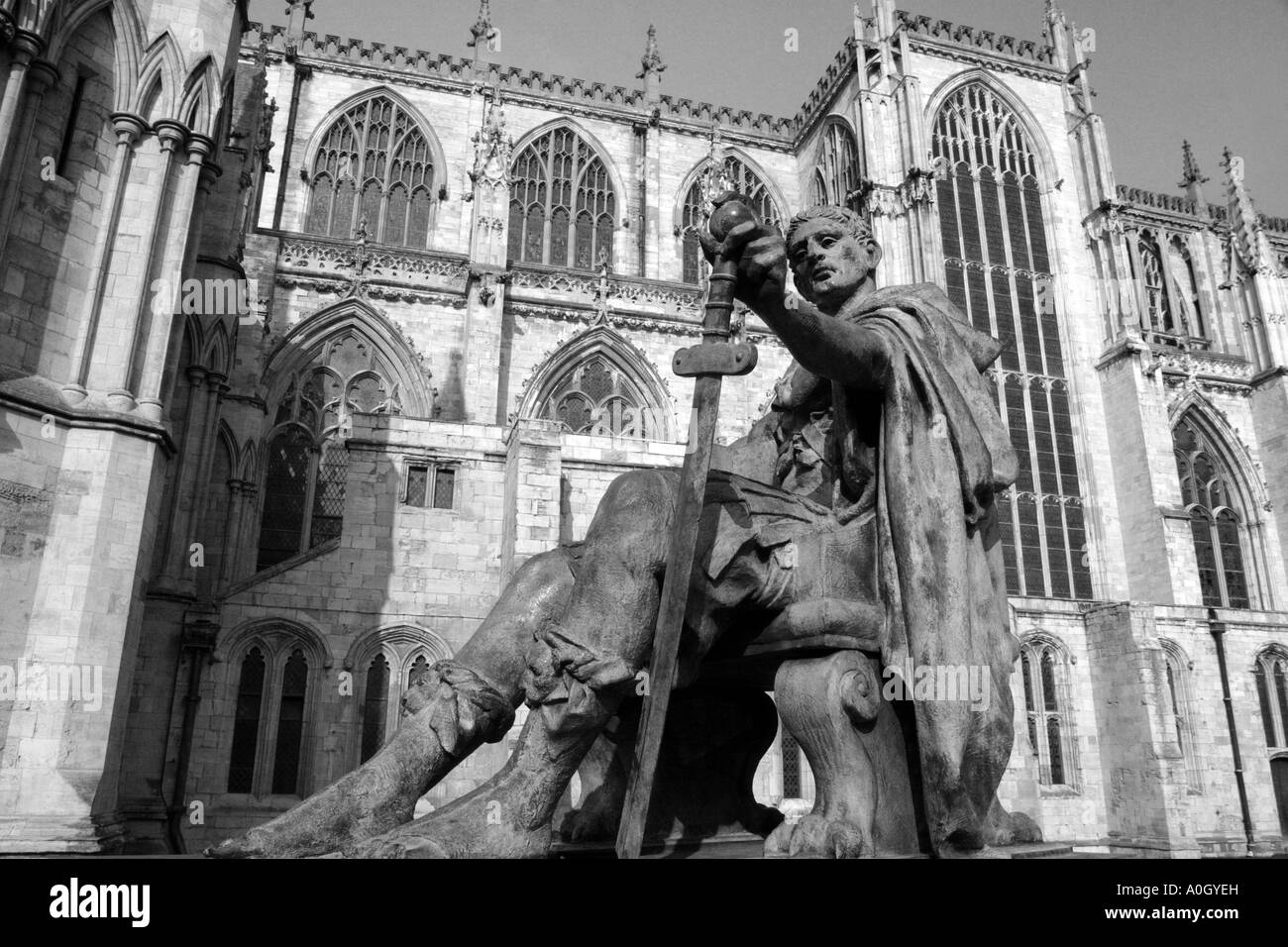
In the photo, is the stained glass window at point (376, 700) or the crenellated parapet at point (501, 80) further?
the crenellated parapet at point (501, 80)

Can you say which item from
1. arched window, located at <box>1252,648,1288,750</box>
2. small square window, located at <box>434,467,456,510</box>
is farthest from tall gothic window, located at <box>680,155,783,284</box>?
arched window, located at <box>1252,648,1288,750</box>

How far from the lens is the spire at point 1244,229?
94.4 ft

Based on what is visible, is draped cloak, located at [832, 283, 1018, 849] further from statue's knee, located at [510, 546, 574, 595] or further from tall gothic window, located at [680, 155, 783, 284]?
tall gothic window, located at [680, 155, 783, 284]

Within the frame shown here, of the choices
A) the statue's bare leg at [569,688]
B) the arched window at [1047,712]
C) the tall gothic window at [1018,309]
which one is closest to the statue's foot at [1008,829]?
the statue's bare leg at [569,688]

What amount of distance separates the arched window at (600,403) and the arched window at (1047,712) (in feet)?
36.0

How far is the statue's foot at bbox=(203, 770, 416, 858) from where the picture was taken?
7.02 feet

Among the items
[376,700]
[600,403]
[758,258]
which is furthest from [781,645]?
[600,403]

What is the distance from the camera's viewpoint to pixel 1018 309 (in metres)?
27.4

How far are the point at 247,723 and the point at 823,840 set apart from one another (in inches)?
551

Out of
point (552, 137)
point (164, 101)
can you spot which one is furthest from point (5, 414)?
point (552, 137)

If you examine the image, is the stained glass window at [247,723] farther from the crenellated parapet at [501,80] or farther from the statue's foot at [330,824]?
the crenellated parapet at [501,80]

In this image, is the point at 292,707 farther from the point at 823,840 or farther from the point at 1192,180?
the point at 1192,180

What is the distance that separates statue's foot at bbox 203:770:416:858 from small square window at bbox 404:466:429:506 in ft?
44.5

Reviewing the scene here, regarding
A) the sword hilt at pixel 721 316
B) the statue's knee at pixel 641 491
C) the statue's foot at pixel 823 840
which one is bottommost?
the statue's foot at pixel 823 840
